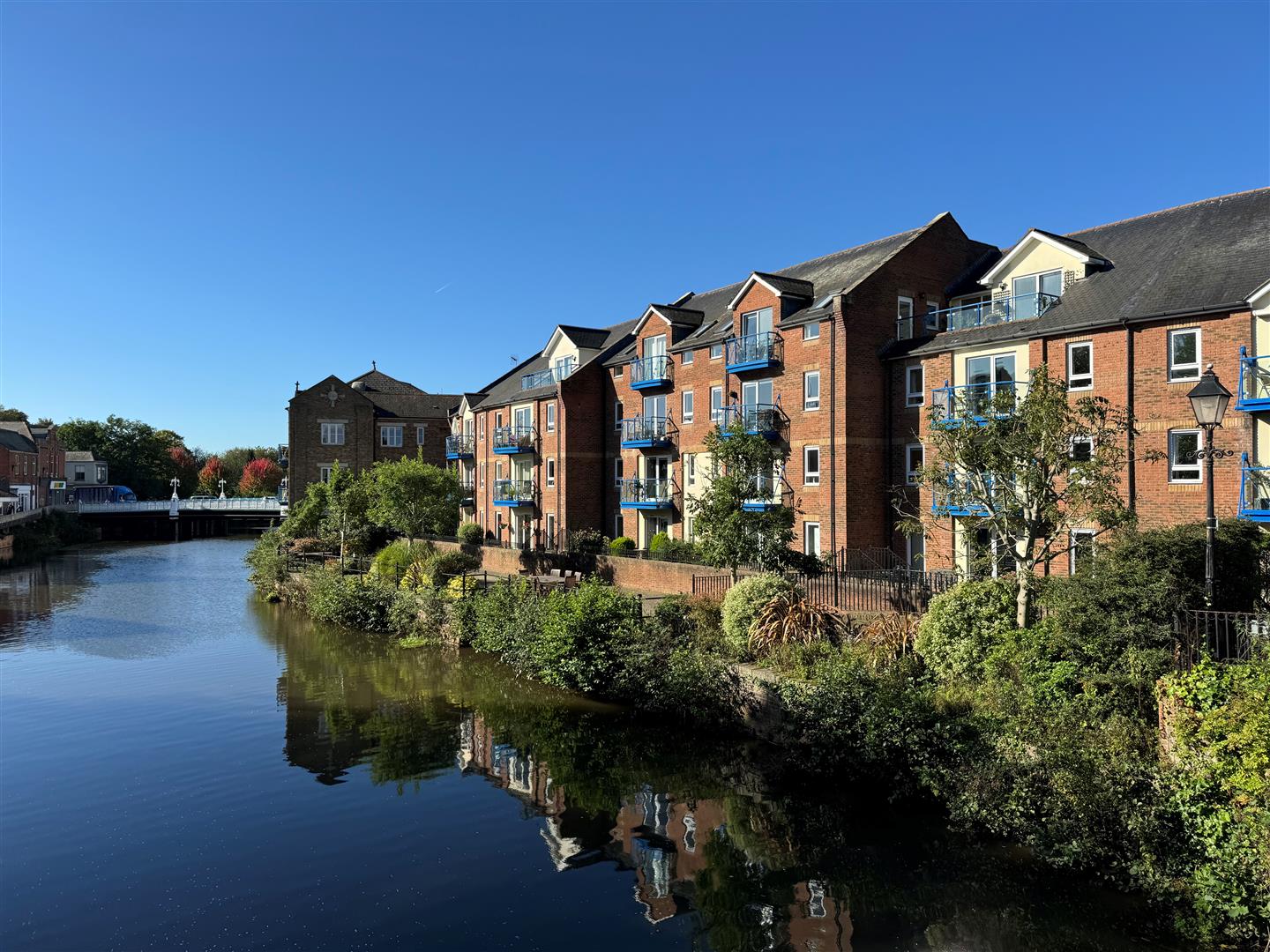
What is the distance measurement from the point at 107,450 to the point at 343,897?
101620 millimetres

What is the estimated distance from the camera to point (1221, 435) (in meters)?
18.1

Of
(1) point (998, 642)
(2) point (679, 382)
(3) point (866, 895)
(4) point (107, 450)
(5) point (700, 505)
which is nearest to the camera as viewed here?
(3) point (866, 895)

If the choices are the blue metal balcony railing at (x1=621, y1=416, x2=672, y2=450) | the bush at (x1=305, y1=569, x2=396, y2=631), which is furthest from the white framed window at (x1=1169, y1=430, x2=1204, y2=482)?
the bush at (x1=305, y1=569, x2=396, y2=631)

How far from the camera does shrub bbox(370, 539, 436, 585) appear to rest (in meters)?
31.9

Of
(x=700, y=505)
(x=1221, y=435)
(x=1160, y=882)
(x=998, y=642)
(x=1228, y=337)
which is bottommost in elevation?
(x=1160, y=882)

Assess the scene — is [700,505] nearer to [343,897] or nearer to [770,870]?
[770,870]

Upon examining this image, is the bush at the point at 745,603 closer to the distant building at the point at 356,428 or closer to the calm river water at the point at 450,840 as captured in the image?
the calm river water at the point at 450,840

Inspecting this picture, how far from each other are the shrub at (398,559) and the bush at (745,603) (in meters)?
17.0

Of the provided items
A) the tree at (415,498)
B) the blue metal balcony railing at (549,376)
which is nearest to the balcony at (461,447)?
the blue metal balcony railing at (549,376)

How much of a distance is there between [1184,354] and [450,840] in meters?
18.4

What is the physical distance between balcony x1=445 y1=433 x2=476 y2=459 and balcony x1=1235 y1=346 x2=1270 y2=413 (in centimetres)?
3524

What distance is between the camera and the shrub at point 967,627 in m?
14.2

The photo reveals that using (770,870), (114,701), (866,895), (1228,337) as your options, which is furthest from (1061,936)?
(114,701)

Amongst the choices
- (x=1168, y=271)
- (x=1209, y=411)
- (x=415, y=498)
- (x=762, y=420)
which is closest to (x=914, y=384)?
(x=762, y=420)
